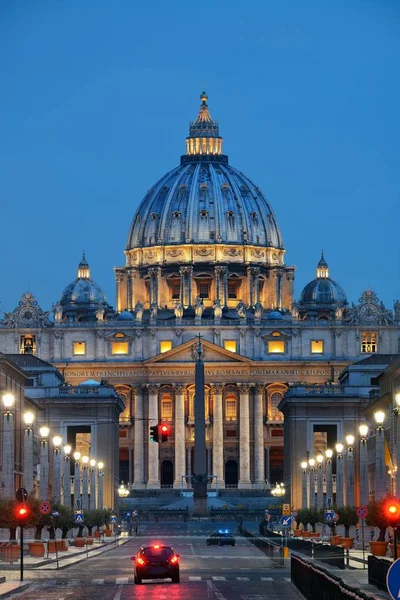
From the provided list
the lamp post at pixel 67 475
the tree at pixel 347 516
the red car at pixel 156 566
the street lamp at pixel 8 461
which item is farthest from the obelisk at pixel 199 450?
the red car at pixel 156 566

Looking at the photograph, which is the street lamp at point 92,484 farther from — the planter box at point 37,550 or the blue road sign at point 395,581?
the blue road sign at point 395,581

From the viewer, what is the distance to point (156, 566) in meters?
64.4

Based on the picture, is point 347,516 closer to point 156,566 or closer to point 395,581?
point 156,566

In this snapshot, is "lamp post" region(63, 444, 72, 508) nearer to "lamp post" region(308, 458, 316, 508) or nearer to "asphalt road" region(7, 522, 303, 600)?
"lamp post" region(308, 458, 316, 508)

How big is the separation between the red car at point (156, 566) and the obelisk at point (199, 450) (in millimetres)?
103117

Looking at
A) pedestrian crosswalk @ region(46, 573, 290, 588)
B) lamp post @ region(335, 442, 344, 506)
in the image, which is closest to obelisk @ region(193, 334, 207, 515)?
lamp post @ region(335, 442, 344, 506)

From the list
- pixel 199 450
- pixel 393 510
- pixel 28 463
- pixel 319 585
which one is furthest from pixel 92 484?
pixel 393 510

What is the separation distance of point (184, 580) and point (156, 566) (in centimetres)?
234

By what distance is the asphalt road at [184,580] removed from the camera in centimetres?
5678

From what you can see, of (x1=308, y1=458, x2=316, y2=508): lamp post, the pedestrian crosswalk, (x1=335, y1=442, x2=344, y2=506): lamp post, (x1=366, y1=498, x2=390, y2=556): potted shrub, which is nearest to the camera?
the pedestrian crosswalk

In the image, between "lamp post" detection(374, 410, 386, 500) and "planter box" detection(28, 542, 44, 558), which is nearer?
"lamp post" detection(374, 410, 386, 500)

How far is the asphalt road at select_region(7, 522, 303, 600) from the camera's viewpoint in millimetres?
56781

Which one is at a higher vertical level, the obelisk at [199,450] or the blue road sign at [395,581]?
the obelisk at [199,450]

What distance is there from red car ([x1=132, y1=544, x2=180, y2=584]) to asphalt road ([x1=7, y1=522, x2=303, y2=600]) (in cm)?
31
